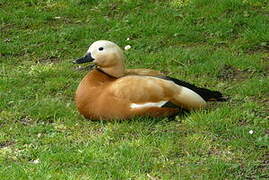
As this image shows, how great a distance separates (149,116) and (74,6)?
5.61 meters

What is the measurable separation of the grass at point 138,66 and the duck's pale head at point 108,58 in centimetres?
64

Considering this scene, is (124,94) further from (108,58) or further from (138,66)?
(138,66)

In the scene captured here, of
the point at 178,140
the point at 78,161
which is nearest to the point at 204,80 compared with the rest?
the point at 178,140

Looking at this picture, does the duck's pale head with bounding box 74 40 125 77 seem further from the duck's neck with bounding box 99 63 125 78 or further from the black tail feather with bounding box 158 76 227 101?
the black tail feather with bounding box 158 76 227 101

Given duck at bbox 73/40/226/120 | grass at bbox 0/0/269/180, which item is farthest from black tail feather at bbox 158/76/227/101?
grass at bbox 0/0/269/180

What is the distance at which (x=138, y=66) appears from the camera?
28.4 feet

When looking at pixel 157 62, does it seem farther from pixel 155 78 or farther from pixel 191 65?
pixel 155 78

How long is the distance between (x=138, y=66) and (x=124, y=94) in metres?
2.42

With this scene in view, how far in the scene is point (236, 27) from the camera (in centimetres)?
980

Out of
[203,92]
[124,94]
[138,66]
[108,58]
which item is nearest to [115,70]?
[108,58]

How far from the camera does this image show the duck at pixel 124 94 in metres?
6.27

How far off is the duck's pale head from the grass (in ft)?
2.11

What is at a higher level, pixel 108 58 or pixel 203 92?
pixel 108 58

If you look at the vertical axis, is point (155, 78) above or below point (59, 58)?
above
